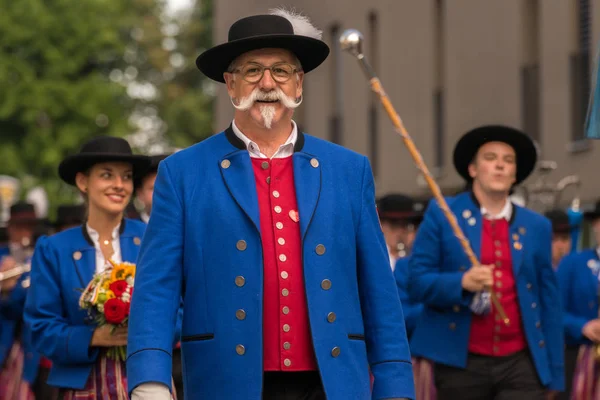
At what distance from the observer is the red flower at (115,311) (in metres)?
7.90

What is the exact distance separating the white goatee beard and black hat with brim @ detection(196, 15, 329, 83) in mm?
262

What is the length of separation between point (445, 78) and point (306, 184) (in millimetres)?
18426

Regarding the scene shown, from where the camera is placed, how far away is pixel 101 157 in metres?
8.71

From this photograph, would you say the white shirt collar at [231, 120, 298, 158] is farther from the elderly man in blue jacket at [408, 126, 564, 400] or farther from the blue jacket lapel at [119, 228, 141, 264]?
the elderly man in blue jacket at [408, 126, 564, 400]

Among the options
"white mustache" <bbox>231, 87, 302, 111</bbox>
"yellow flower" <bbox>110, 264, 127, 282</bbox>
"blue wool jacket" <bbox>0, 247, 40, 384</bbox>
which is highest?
"white mustache" <bbox>231, 87, 302, 111</bbox>

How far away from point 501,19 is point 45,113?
26.3 meters

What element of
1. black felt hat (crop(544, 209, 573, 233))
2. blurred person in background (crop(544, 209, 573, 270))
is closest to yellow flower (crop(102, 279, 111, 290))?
blurred person in background (crop(544, 209, 573, 270))

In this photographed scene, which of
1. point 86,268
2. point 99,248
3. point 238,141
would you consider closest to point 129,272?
point 86,268

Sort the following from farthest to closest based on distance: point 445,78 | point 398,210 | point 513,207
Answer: point 445,78 < point 398,210 < point 513,207

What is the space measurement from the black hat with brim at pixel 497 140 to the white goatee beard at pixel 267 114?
428 cm

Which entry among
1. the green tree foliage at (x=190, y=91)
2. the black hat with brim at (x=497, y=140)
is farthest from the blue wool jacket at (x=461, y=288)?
the green tree foliage at (x=190, y=91)

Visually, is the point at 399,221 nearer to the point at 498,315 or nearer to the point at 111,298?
the point at 498,315

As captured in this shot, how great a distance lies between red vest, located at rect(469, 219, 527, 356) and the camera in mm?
9539

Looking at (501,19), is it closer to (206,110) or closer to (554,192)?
(554,192)
